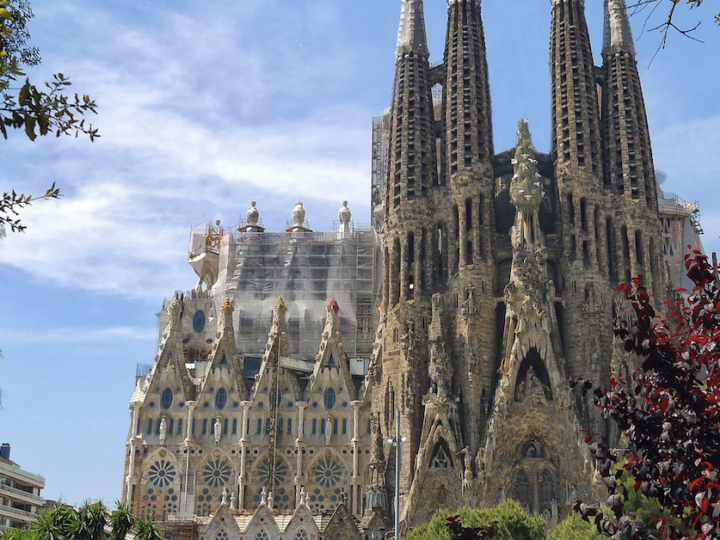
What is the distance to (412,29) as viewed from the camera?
2331 inches

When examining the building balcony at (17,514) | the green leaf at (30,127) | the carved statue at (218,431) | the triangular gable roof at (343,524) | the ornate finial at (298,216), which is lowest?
the green leaf at (30,127)

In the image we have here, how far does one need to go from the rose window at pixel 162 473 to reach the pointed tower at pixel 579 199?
23.2m

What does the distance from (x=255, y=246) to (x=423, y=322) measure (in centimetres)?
1579

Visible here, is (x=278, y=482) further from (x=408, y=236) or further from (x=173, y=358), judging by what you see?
(x=408, y=236)

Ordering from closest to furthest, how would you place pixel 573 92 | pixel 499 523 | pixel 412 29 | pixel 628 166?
pixel 499 523 → pixel 628 166 → pixel 573 92 → pixel 412 29

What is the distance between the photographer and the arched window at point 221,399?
2189 inches

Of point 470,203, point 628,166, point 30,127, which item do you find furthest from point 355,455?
point 30,127

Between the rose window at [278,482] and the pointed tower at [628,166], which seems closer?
the pointed tower at [628,166]

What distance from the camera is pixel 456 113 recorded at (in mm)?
55969

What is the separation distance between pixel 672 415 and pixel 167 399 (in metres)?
48.2

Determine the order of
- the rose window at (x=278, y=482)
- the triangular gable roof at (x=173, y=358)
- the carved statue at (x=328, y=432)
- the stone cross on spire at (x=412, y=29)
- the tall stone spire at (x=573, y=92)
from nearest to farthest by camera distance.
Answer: the rose window at (x=278, y=482)
the carved statue at (x=328, y=432)
the tall stone spire at (x=573, y=92)
the triangular gable roof at (x=173, y=358)
the stone cross on spire at (x=412, y=29)

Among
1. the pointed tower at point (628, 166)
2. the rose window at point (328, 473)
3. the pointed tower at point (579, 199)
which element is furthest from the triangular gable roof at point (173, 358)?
the pointed tower at point (628, 166)

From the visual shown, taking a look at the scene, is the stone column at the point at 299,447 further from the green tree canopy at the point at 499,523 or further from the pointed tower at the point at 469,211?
the green tree canopy at the point at 499,523

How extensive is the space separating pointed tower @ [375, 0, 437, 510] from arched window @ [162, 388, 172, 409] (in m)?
12.7
